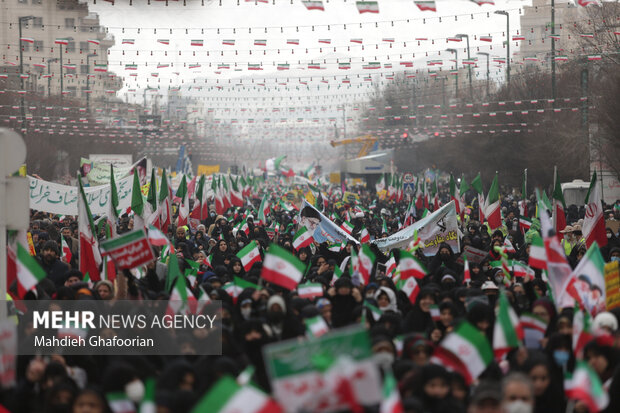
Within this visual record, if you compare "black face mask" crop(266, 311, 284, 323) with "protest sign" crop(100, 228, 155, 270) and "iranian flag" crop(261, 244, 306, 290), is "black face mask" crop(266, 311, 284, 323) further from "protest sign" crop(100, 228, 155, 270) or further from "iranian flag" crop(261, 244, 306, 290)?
"protest sign" crop(100, 228, 155, 270)

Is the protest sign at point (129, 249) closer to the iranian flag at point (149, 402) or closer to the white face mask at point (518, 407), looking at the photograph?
the iranian flag at point (149, 402)

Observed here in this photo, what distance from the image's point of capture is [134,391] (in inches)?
266

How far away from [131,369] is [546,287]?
568cm

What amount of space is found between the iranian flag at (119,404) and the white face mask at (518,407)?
2325 mm

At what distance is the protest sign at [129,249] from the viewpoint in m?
10.3

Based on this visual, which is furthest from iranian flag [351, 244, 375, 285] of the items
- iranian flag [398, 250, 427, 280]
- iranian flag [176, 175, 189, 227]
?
iranian flag [176, 175, 189, 227]

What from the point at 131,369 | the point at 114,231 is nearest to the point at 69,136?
the point at 114,231

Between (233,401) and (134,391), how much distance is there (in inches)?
76.1

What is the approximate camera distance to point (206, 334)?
8.05 metres

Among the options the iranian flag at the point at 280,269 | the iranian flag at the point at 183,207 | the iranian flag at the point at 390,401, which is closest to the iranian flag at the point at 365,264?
the iranian flag at the point at 280,269

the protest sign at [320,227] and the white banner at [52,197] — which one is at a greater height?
the white banner at [52,197]

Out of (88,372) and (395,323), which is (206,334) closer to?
(88,372)

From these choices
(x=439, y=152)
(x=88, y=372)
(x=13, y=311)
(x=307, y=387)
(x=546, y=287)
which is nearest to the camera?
(x=307, y=387)

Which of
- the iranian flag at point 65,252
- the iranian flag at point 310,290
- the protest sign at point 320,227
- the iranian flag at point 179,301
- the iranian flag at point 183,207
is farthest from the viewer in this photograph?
the iranian flag at point 183,207
